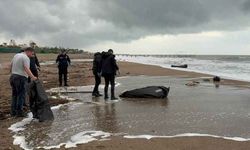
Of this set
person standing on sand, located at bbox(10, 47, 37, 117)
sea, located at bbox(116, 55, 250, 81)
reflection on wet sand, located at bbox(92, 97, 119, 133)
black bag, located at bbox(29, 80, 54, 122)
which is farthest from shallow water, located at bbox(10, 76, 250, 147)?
sea, located at bbox(116, 55, 250, 81)

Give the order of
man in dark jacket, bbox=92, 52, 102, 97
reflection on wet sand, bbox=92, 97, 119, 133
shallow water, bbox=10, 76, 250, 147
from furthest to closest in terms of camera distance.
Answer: man in dark jacket, bbox=92, 52, 102, 97 → reflection on wet sand, bbox=92, 97, 119, 133 → shallow water, bbox=10, 76, 250, 147

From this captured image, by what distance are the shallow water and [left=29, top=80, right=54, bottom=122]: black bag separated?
0.26m

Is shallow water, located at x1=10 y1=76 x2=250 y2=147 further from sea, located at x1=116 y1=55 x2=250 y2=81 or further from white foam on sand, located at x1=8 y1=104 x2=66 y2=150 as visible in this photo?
sea, located at x1=116 y1=55 x2=250 y2=81

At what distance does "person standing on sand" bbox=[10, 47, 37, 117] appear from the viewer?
34.0 ft

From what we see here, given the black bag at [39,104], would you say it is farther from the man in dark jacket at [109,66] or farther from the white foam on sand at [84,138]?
the man in dark jacket at [109,66]

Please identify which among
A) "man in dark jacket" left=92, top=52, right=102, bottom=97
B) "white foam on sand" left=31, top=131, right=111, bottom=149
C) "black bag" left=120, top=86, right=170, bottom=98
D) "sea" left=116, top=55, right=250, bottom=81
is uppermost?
"man in dark jacket" left=92, top=52, right=102, bottom=97

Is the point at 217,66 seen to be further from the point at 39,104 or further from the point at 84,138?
the point at 84,138

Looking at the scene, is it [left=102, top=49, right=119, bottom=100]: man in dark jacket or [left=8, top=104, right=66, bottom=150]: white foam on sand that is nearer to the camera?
[left=8, top=104, right=66, bottom=150]: white foam on sand

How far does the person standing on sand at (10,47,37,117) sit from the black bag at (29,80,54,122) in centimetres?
27

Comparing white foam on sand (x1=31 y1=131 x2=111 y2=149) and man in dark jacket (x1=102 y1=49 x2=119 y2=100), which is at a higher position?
man in dark jacket (x1=102 y1=49 x2=119 y2=100)

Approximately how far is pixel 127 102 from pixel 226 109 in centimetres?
312

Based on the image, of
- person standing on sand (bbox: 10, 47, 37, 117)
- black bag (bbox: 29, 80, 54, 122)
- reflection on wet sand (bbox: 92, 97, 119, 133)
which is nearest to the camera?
reflection on wet sand (bbox: 92, 97, 119, 133)

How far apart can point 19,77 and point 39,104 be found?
92 centimetres

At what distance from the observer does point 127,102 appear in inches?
518
